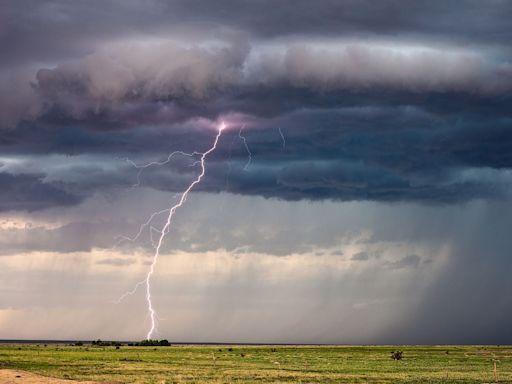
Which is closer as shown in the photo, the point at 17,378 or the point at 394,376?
the point at 17,378

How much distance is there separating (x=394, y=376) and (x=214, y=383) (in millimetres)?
21568

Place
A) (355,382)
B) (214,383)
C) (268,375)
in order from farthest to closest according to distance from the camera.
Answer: (268,375) → (355,382) → (214,383)

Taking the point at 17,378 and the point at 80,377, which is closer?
the point at 17,378

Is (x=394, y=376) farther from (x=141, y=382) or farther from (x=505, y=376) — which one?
(x=141, y=382)

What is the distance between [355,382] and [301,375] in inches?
397

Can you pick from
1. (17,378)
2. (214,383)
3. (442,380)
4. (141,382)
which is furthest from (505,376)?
(17,378)

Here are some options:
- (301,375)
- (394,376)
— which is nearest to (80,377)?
(301,375)

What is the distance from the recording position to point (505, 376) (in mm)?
79688

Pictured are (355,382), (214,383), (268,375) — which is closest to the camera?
(214,383)

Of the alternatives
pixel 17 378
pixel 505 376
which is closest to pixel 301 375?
pixel 505 376

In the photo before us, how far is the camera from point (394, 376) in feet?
252

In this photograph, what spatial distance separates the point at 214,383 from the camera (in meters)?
63.5

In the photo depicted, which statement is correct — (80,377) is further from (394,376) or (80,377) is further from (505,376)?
(505,376)

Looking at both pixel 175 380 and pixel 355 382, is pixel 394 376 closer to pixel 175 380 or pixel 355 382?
pixel 355 382
